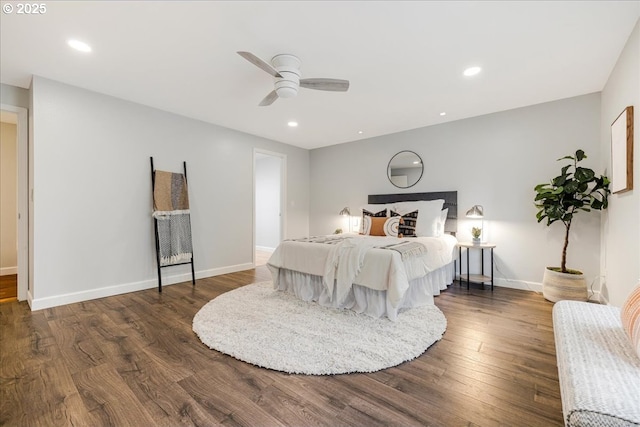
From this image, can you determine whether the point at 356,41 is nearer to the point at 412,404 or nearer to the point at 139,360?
the point at 412,404

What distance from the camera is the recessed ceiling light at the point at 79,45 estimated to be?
2.37 meters

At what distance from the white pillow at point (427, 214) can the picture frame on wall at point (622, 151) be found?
1.80m

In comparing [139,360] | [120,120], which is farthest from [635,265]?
[120,120]

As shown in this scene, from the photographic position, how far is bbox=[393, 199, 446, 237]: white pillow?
3959 mm

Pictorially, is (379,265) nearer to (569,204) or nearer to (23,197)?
(569,204)

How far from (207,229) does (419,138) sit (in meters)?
3.89

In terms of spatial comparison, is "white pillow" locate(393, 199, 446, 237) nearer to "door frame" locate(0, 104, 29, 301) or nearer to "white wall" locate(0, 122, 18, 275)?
"door frame" locate(0, 104, 29, 301)

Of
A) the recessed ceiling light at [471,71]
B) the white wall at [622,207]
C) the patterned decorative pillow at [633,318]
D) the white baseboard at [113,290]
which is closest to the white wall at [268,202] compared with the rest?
the white baseboard at [113,290]

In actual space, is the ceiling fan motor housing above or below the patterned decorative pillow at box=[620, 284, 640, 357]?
above

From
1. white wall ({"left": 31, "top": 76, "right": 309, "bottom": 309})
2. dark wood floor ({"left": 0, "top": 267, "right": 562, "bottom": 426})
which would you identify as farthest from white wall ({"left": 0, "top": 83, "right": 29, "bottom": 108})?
dark wood floor ({"left": 0, "top": 267, "right": 562, "bottom": 426})

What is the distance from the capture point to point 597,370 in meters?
1.04

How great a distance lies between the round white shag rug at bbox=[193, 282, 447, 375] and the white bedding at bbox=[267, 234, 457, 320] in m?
0.24

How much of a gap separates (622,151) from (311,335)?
313 centimetres

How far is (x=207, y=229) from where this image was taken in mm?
4504
